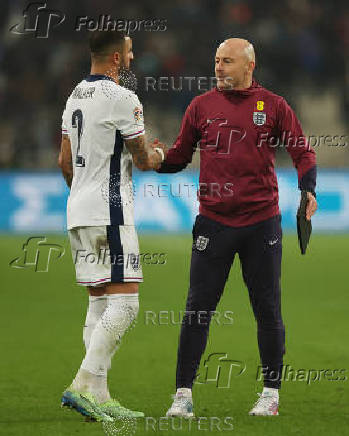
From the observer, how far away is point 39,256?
15.5 m

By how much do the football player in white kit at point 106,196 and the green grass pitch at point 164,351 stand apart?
361 mm

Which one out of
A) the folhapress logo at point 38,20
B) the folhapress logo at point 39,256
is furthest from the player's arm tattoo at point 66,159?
the folhapress logo at point 38,20

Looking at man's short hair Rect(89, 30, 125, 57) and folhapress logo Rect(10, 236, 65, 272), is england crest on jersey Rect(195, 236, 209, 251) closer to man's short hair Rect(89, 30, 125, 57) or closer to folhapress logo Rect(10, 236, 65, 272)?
man's short hair Rect(89, 30, 125, 57)

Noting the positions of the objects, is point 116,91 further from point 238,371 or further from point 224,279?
point 238,371

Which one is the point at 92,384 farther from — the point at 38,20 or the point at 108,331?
the point at 38,20

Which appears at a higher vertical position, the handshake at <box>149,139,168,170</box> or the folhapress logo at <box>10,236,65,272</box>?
the handshake at <box>149,139,168,170</box>

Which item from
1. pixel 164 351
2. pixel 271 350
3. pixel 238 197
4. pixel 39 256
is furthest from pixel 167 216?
pixel 238 197

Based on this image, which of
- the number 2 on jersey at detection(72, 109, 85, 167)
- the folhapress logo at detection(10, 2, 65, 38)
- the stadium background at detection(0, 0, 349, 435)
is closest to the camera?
the number 2 on jersey at detection(72, 109, 85, 167)

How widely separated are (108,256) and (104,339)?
0.44 metres

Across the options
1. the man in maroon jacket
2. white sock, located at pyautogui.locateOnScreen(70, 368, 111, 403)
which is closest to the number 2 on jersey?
the man in maroon jacket

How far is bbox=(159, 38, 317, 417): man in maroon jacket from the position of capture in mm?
5734

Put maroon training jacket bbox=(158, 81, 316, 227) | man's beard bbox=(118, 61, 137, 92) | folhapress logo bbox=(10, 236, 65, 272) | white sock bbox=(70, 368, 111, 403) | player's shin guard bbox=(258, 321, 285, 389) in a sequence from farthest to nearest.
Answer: folhapress logo bbox=(10, 236, 65, 272), man's beard bbox=(118, 61, 137, 92), player's shin guard bbox=(258, 321, 285, 389), maroon training jacket bbox=(158, 81, 316, 227), white sock bbox=(70, 368, 111, 403)

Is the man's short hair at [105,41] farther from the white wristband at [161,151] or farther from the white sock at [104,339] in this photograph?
the white sock at [104,339]

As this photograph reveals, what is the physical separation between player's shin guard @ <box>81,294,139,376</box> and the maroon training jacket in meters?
0.69
